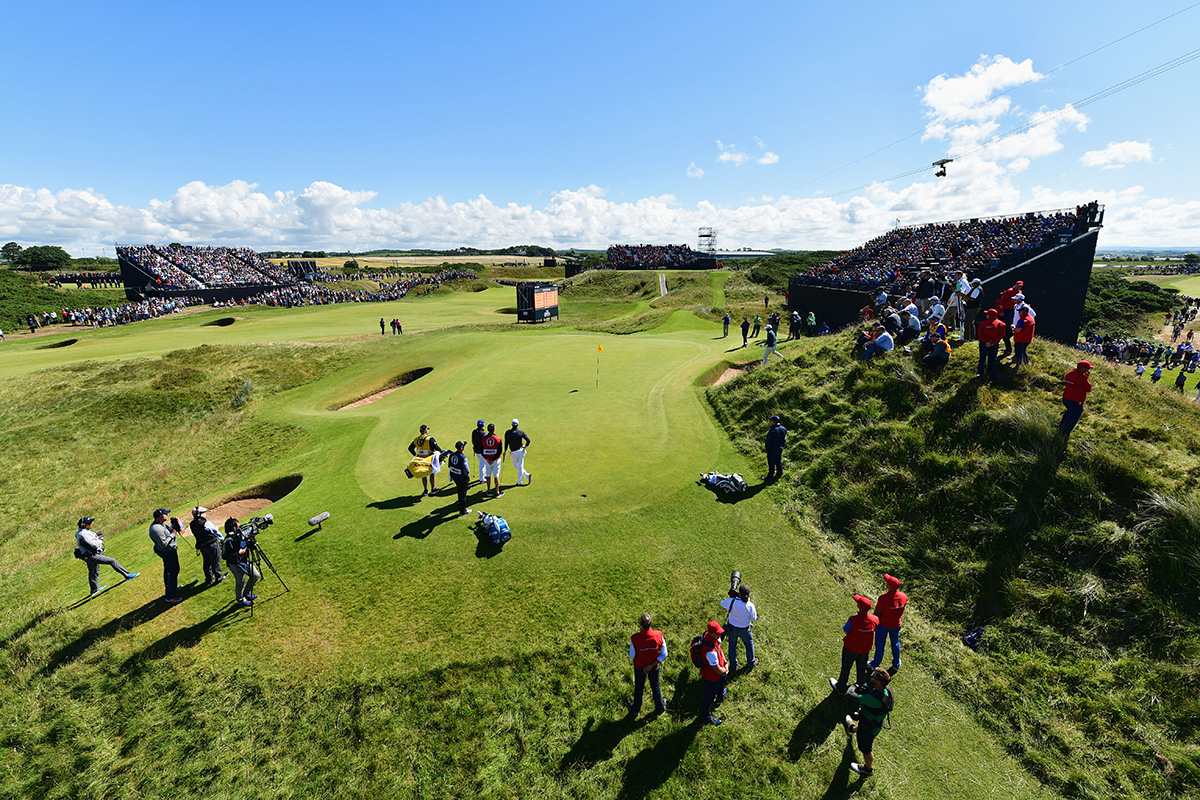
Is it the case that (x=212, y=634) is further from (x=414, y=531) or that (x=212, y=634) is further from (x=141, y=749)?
(x=414, y=531)

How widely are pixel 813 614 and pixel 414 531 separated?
9.94 meters

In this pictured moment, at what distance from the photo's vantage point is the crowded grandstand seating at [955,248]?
29844mm

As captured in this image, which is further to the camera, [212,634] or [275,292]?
[275,292]

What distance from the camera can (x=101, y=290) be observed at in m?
72.1

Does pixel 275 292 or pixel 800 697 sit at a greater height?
pixel 275 292

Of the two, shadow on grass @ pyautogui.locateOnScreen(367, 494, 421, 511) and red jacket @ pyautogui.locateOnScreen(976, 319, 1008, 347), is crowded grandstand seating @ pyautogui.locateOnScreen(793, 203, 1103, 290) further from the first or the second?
shadow on grass @ pyautogui.locateOnScreen(367, 494, 421, 511)

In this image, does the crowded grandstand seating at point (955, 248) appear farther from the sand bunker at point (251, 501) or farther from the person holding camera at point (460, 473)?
the sand bunker at point (251, 501)

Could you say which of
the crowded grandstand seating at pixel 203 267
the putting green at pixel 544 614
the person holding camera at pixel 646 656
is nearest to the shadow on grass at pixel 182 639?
the putting green at pixel 544 614

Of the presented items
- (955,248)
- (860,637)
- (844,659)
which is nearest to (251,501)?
(844,659)

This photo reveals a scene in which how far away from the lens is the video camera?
10.1 meters

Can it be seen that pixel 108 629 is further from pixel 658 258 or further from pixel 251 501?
pixel 658 258

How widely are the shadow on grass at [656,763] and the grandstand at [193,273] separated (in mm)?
82692

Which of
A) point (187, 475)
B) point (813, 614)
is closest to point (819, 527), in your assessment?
point (813, 614)

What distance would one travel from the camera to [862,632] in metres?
7.81
